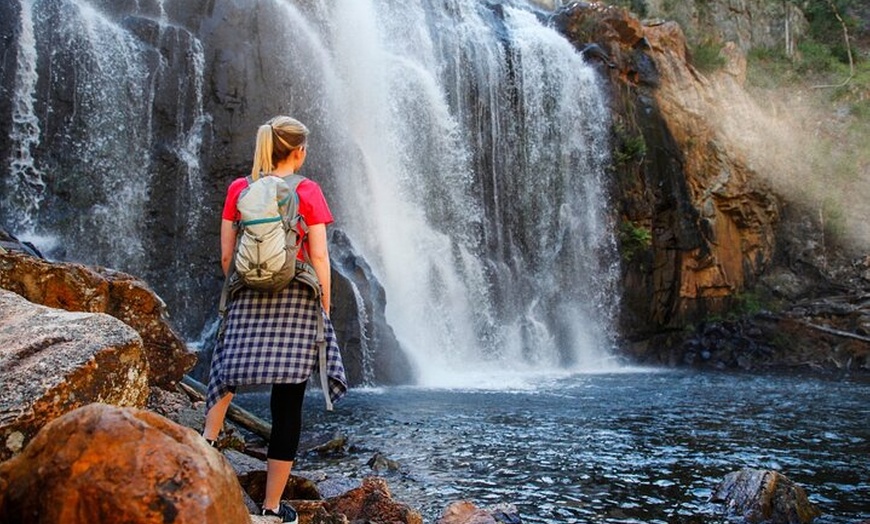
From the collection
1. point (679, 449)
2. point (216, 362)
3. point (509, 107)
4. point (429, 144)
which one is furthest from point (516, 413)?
point (509, 107)

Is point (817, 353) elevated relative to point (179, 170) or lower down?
lower down

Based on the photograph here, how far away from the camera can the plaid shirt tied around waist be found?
298 centimetres

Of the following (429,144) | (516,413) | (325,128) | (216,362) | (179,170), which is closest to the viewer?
(216,362)

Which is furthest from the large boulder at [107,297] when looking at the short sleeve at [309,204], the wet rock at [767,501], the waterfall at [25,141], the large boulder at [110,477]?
the waterfall at [25,141]

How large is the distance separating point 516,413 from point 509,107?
1160 cm

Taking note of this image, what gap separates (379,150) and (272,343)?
1374cm

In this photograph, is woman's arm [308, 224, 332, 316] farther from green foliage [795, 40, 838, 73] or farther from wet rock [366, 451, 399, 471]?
green foliage [795, 40, 838, 73]

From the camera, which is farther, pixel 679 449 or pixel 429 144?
pixel 429 144

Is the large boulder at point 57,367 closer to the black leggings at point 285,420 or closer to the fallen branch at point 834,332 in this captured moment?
the black leggings at point 285,420

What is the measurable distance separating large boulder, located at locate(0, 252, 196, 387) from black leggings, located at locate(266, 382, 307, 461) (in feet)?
7.71

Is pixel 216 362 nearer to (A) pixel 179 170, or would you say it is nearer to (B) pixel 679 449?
(B) pixel 679 449

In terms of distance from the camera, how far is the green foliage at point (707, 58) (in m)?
21.8

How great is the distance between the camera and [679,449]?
6875 mm

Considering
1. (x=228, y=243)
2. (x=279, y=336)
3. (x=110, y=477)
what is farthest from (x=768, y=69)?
(x=110, y=477)
